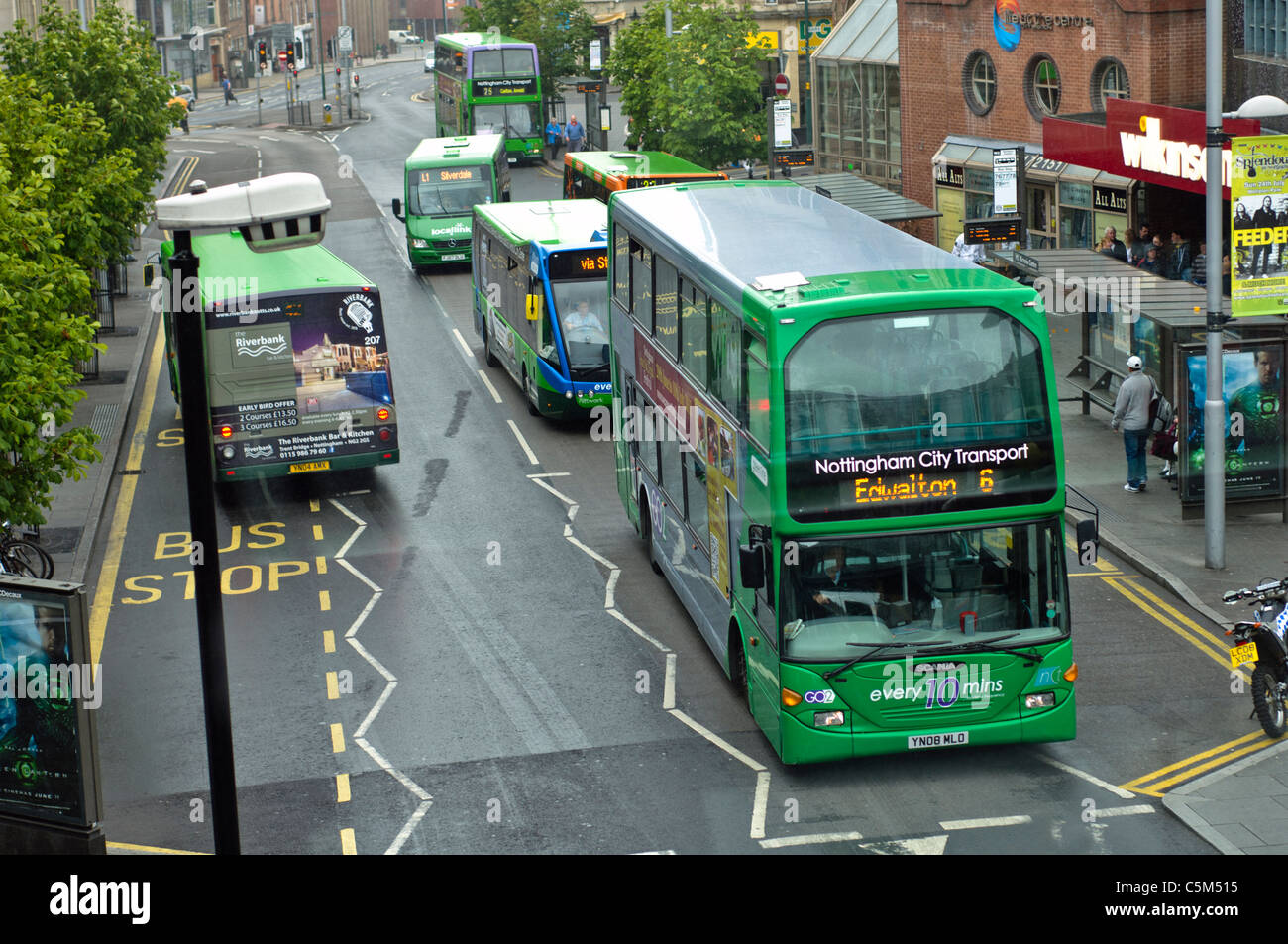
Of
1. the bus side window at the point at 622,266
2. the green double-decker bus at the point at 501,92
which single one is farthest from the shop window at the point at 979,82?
the green double-decker bus at the point at 501,92

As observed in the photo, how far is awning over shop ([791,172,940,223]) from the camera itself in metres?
33.4

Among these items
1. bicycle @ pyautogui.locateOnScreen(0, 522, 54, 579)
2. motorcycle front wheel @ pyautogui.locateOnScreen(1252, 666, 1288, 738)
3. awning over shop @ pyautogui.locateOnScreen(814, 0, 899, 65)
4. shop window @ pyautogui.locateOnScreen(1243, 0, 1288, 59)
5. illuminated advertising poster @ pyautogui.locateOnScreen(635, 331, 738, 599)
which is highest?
awning over shop @ pyautogui.locateOnScreen(814, 0, 899, 65)

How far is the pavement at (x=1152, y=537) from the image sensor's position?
12.9m

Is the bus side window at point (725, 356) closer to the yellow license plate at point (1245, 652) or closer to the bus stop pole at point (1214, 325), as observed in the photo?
the yellow license plate at point (1245, 652)

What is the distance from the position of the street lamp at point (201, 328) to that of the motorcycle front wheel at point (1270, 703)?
8.99 metres

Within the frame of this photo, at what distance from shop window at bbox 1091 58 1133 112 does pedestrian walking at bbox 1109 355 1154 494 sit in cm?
1331

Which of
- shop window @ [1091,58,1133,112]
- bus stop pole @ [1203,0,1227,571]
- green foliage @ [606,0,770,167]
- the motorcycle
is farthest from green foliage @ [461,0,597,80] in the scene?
the motorcycle

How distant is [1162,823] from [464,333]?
2472 centimetres

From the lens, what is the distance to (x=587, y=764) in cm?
1444

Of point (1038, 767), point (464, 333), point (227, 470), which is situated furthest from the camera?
point (464, 333)

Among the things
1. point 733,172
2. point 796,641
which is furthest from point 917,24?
point 796,641

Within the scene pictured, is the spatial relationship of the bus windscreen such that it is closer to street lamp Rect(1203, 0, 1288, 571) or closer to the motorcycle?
street lamp Rect(1203, 0, 1288, 571)

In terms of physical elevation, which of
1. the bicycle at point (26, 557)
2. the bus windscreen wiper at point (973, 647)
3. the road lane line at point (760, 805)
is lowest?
the road lane line at point (760, 805)

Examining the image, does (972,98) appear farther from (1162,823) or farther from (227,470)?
(1162,823)
